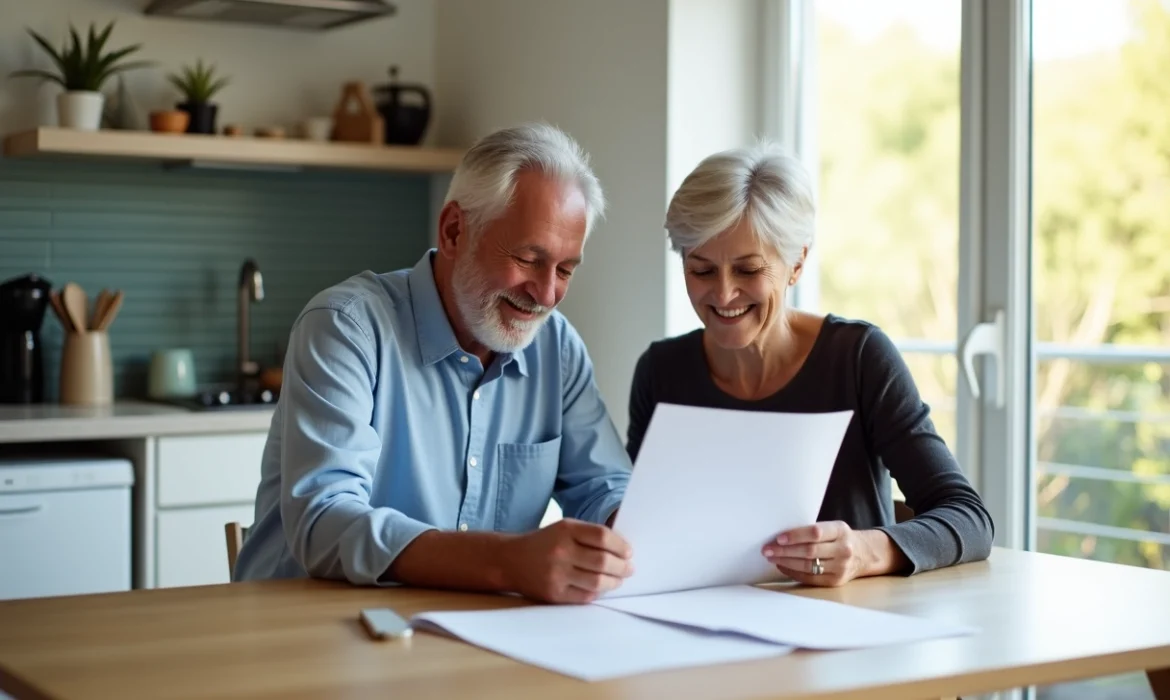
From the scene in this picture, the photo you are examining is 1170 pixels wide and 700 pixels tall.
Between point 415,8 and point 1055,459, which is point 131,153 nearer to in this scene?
point 415,8

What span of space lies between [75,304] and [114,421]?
0.57m

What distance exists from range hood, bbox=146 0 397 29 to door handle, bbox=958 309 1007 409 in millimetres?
1938

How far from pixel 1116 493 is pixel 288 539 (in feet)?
6.13

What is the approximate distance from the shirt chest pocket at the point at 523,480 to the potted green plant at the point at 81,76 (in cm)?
211

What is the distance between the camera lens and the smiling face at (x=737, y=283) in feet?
7.20

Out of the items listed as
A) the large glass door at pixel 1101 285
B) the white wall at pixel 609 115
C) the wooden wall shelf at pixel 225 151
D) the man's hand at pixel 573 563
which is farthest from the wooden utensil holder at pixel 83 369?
the man's hand at pixel 573 563

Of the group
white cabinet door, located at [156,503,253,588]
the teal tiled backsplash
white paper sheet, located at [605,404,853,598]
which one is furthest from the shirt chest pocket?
the teal tiled backsplash

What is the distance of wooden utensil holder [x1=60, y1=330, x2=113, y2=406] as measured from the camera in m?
3.79

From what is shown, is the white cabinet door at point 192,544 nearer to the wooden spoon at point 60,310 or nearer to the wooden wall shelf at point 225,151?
the wooden spoon at point 60,310

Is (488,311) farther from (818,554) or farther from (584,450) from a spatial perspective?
(818,554)

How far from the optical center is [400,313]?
6.86 feet

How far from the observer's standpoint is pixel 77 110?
3707 millimetres

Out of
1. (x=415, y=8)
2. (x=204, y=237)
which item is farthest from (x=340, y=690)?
(x=415, y=8)


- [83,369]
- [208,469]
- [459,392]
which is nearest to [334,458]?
[459,392]
